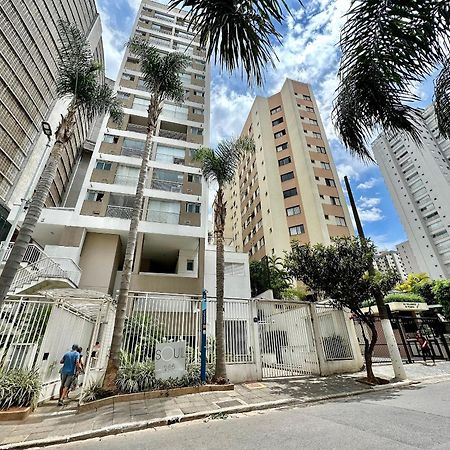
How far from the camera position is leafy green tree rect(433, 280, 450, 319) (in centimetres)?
2242

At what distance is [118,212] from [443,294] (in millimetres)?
29835

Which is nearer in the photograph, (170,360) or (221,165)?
(170,360)

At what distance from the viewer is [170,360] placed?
779cm

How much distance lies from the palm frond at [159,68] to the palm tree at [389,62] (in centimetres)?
1060

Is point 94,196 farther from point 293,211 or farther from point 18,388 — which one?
A: point 293,211

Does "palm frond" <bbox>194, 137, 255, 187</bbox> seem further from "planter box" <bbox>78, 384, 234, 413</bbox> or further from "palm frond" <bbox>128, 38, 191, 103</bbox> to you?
"planter box" <bbox>78, 384, 234, 413</bbox>

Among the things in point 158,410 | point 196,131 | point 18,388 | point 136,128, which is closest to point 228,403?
point 158,410

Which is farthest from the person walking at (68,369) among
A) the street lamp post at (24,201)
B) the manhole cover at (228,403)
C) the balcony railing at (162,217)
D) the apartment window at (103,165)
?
the apartment window at (103,165)

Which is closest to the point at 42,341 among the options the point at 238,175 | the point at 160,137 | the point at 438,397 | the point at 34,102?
the point at 438,397

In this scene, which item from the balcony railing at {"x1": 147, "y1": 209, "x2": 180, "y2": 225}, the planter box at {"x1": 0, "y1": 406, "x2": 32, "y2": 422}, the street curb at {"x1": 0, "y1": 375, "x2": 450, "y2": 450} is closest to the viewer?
the street curb at {"x1": 0, "y1": 375, "x2": 450, "y2": 450}

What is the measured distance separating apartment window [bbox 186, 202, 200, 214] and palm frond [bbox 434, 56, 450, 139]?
19057 mm

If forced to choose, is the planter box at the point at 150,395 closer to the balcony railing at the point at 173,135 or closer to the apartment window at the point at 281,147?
the balcony railing at the point at 173,135

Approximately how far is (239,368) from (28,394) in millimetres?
6269

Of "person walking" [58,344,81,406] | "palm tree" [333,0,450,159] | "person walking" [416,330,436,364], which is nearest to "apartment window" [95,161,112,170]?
"person walking" [58,344,81,406]
